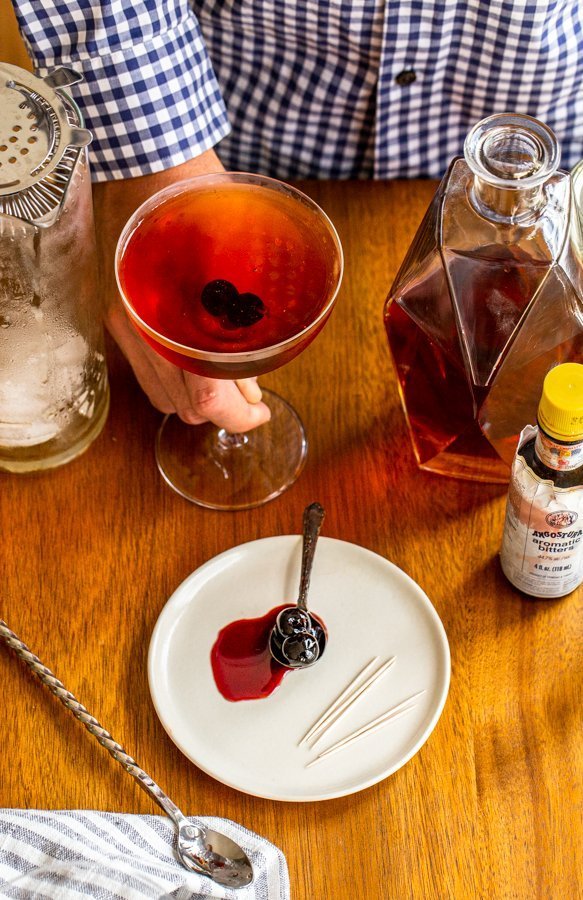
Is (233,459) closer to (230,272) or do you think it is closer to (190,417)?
(190,417)

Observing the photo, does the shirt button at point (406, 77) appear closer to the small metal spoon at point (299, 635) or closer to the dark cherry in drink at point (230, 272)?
the dark cherry in drink at point (230, 272)

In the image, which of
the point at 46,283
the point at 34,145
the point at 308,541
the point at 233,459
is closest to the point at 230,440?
the point at 233,459

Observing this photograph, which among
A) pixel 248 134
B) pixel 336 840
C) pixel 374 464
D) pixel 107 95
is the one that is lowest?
pixel 336 840

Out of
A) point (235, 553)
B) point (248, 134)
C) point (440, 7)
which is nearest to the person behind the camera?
point (235, 553)

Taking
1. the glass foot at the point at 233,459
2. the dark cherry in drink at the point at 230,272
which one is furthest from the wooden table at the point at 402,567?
the dark cherry in drink at the point at 230,272

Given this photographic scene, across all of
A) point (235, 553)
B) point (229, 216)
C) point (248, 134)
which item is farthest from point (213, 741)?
point (248, 134)

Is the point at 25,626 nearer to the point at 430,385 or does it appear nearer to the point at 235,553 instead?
the point at 235,553
